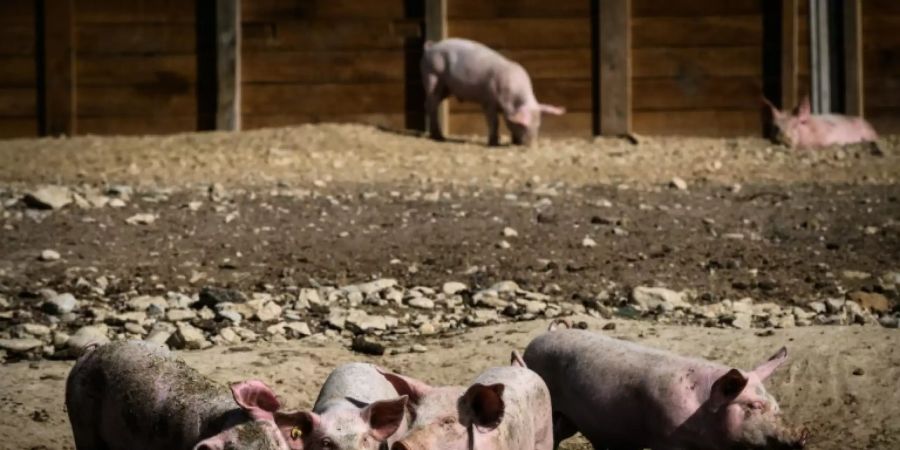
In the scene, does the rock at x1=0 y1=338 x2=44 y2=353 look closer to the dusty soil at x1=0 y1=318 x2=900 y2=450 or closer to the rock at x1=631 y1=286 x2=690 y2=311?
the dusty soil at x1=0 y1=318 x2=900 y2=450

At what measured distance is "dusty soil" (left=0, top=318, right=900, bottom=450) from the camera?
7062 millimetres

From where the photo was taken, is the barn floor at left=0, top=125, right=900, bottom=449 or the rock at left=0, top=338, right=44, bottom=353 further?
the rock at left=0, top=338, right=44, bottom=353

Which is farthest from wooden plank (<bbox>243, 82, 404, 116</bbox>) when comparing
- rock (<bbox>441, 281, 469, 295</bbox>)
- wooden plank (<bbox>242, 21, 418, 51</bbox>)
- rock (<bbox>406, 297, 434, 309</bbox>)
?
rock (<bbox>406, 297, 434, 309</bbox>)

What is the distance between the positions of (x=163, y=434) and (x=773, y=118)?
32.2 feet

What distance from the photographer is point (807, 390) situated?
24.0 ft

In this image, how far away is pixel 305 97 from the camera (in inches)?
600

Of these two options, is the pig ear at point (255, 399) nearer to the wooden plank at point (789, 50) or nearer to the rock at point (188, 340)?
the rock at point (188, 340)

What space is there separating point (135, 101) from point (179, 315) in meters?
6.56

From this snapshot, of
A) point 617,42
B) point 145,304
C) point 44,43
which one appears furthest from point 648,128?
point 145,304

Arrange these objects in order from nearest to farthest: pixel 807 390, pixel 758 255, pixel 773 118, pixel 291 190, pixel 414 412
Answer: pixel 414 412
pixel 807 390
pixel 758 255
pixel 291 190
pixel 773 118

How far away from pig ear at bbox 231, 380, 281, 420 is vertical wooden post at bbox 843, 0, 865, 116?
1086 cm

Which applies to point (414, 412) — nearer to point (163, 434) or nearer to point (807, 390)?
point (163, 434)

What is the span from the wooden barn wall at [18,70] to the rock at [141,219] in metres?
4.32


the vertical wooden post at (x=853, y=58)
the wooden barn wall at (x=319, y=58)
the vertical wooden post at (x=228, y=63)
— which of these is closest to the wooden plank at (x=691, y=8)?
the vertical wooden post at (x=853, y=58)
